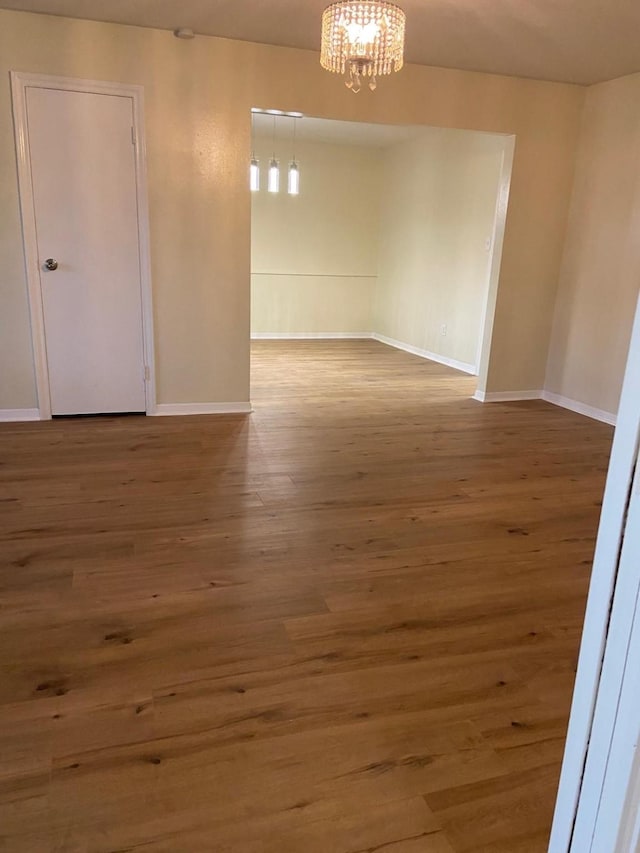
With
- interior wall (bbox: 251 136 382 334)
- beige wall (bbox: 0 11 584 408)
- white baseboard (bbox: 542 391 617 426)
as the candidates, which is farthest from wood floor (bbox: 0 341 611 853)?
interior wall (bbox: 251 136 382 334)

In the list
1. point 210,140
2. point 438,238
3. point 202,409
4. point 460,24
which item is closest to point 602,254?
point 460,24

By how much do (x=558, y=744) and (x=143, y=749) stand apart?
106 cm

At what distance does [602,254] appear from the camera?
4.66 meters

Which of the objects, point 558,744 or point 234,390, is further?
point 234,390

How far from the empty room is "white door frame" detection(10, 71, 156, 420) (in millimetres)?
19

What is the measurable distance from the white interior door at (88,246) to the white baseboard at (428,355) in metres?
3.63

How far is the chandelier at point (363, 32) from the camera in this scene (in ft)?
9.19

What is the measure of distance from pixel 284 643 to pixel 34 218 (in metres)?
3.31

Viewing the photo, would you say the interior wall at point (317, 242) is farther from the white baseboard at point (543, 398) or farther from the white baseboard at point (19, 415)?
the white baseboard at point (19, 415)

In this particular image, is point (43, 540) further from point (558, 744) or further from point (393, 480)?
point (558, 744)

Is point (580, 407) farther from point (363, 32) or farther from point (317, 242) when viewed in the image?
point (317, 242)

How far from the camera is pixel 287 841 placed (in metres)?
1.28

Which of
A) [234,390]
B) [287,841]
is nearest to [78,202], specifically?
[234,390]

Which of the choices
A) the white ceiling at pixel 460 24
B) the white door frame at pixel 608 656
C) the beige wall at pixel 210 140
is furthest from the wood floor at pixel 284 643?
the white ceiling at pixel 460 24
